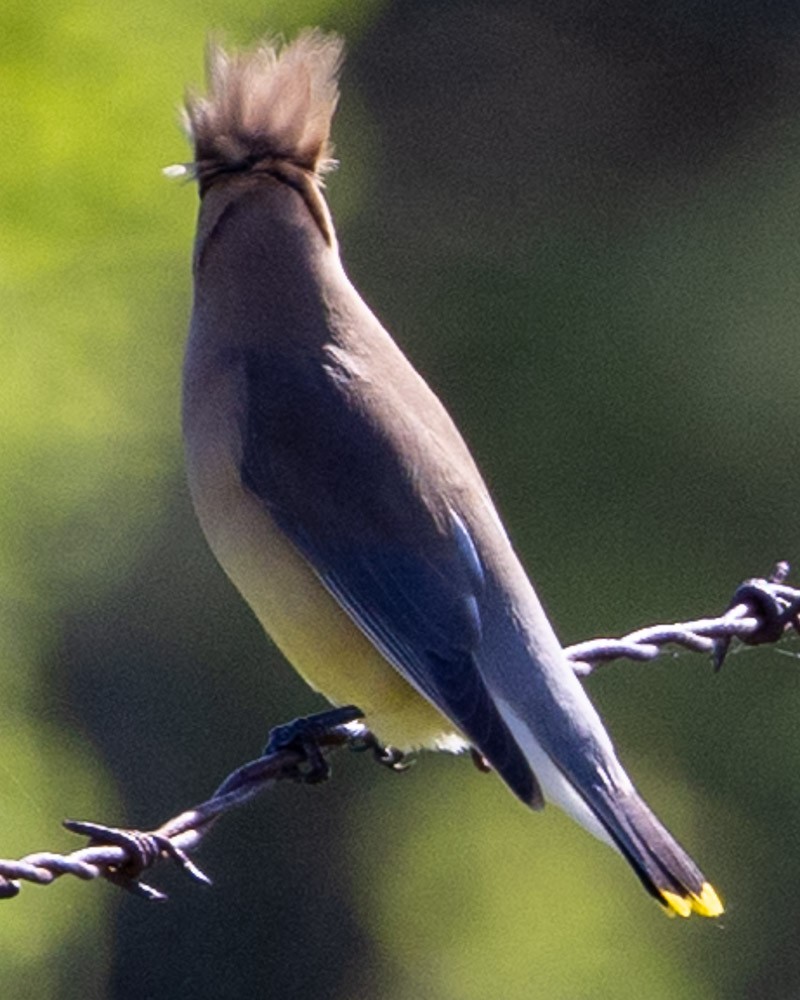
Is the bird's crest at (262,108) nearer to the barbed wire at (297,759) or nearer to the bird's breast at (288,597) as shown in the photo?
the bird's breast at (288,597)

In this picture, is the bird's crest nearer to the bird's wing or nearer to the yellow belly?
the bird's wing

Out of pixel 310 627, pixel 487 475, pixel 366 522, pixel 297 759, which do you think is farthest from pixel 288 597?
pixel 487 475

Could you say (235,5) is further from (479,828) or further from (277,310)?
(479,828)

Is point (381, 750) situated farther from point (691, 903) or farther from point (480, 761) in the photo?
point (691, 903)

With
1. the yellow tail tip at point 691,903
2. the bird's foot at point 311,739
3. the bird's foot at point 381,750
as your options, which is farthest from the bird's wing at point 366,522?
the yellow tail tip at point 691,903

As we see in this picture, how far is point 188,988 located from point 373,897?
92 centimetres

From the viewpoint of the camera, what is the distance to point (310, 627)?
4215 mm

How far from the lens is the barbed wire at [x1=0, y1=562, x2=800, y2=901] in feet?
10.6

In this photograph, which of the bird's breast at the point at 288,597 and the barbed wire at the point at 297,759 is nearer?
the barbed wire at the point at 297,759

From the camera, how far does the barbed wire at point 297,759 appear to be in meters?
3.22

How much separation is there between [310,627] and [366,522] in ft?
0.66

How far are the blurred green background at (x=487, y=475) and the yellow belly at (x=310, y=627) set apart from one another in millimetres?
1544

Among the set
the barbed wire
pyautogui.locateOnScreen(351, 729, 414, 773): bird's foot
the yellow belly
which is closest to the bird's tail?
the barbed wire

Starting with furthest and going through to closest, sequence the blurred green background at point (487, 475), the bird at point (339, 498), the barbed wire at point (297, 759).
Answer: the blurred green background at point (487, 475) < the bird at point (339, 498) < the barbed wire at point (297, 759)
